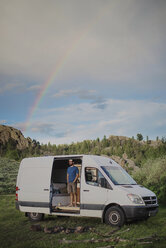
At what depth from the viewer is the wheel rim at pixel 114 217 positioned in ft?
32.9

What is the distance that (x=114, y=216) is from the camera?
10.1 metres

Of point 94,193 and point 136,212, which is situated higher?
point 94,193

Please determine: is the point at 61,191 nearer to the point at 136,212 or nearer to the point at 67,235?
the point at 136,212

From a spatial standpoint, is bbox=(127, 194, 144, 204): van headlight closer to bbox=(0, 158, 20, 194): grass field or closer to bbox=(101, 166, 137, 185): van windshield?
bbox=(101, 166, 137, 185): van windshield

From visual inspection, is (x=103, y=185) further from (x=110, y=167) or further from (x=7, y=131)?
(x=7, y=131)

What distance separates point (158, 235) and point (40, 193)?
492 cm

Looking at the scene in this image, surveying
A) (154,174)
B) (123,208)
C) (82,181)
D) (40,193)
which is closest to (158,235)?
(123,208)

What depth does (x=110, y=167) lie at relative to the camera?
1143 centimetres

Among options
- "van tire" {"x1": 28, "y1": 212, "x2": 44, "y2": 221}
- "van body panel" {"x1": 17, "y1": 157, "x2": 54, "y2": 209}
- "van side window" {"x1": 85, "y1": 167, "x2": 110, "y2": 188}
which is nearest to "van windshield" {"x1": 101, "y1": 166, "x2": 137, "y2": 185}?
"van side window" {"x1": 85, "y1": 167, "x2": 110, "y2": 188}

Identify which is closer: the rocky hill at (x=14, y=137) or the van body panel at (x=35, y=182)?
the van body panel at (x=35, y=182)

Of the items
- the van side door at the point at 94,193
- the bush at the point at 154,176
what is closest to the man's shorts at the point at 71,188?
the van side door at the point at 94,193

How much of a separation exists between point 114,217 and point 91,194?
1.09 metres

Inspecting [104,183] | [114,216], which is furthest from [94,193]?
[114,216]

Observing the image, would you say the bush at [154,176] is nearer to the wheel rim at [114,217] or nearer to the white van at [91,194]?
the white van at [91,194]
